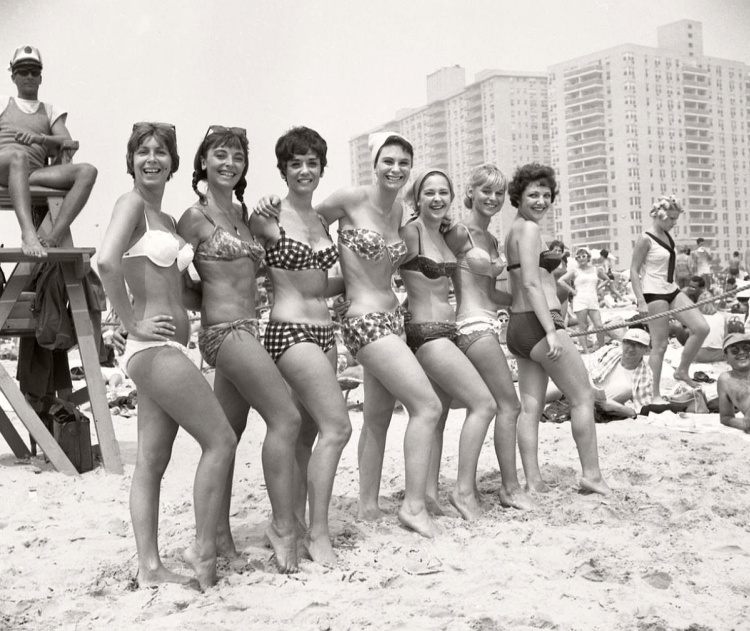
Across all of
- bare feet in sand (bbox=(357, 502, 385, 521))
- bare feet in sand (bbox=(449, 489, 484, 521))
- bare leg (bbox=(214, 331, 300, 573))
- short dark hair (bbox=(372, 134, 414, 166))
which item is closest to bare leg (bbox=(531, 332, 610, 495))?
bare feet in sand (bbox=(449, 489, 484, 521))

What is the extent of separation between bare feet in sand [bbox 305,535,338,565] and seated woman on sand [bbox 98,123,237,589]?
482 millimetres

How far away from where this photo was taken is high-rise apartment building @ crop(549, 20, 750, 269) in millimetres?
64188

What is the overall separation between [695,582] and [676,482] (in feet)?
6.03

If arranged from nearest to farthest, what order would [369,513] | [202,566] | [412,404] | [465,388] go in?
[202,566], [412,404], [465,388], [369,513]

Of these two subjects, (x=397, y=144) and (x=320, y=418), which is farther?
(x=397, y=144)

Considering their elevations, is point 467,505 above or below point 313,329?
below

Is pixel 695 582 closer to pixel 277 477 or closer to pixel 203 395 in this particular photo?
pixel 277 477

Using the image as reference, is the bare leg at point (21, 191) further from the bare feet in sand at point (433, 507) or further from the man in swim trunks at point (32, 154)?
the bare feet in sand at point (433, 507)

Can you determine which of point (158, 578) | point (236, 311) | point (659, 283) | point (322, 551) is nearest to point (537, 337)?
point (322, 551)

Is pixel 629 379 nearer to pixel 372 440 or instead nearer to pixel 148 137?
pixel 372 440

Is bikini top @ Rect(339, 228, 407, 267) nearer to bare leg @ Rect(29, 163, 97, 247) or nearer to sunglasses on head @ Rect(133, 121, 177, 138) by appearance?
sunglasses on head @ Rect(133, 121, 177, 138)

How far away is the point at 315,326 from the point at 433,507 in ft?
4.70

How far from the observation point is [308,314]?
3.93m

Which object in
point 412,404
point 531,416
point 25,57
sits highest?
point 25,57
